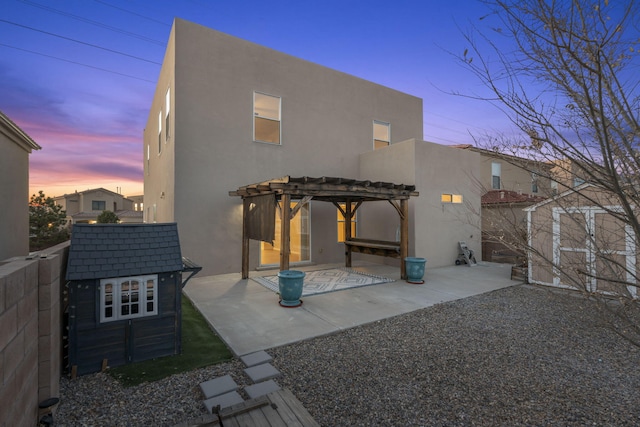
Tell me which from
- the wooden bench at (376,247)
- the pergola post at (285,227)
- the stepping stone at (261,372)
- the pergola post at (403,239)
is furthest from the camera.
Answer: the wooden bench at (376,247)

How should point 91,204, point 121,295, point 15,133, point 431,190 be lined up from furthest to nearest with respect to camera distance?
point 91,204
point 431,190
point 15,133
point 121,295

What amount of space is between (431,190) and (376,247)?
9.78ft

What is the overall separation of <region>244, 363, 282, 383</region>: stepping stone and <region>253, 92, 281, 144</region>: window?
7.41m

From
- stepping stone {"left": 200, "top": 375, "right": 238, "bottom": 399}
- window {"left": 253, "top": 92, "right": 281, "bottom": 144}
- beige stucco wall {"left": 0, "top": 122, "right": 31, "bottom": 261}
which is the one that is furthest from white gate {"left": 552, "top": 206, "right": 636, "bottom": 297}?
window {"left": 253, "top": 92, "right": 281, "bottom": 144}

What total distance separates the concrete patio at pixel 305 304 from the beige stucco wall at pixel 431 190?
1.35 m

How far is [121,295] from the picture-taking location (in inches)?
142

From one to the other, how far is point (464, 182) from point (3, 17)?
1612 cm

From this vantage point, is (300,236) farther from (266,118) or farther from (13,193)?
(13,193)

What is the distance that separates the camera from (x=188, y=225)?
8.23m

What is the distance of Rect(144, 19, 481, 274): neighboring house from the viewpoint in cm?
839

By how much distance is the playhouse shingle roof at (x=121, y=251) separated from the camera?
11.3 ft

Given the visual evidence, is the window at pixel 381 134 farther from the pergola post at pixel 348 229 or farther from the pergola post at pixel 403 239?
the pergola post at pixel 403 239

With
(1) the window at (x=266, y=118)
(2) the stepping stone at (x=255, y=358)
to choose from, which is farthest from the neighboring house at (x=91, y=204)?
(2) the stepping stone at (x=255, y=358)

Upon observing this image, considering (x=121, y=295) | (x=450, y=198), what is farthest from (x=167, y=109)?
(x=450, y=198)
